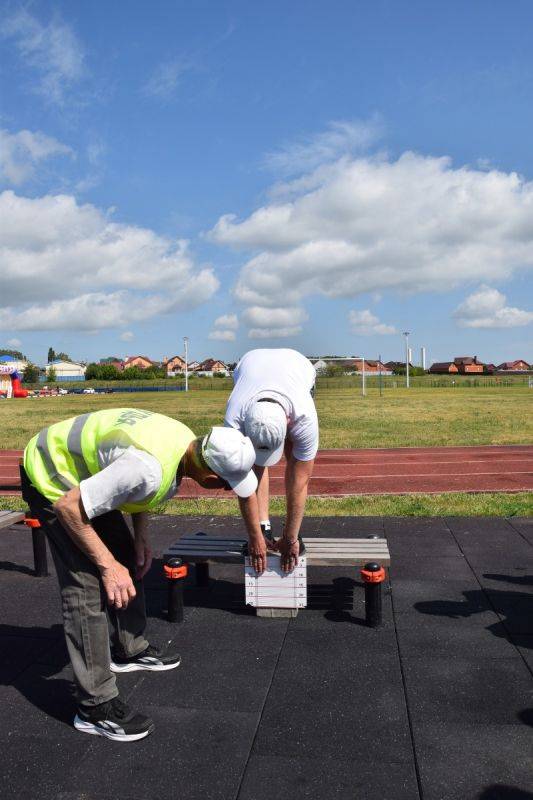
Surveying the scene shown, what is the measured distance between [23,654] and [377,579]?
89.2 inches

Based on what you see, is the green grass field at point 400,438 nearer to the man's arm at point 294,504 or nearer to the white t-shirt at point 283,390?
the man's arm at point 294,504

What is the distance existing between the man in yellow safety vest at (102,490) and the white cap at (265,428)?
384mm

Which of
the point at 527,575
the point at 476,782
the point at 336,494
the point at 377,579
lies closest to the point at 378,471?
the point at 336,494

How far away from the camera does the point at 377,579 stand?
14.4 feet

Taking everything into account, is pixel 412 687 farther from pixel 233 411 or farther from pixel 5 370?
pixel 5 370

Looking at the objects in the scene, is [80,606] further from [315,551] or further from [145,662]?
[315,551]

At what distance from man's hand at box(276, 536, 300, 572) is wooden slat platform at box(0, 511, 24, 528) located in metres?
2.67

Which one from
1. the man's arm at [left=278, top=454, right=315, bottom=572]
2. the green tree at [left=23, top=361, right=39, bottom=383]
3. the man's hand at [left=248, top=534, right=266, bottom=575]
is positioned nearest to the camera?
the man's hand at [left=248, top=534, right=266, bottom=575]

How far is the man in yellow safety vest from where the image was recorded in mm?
2812

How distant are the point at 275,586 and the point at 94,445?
2153 mm

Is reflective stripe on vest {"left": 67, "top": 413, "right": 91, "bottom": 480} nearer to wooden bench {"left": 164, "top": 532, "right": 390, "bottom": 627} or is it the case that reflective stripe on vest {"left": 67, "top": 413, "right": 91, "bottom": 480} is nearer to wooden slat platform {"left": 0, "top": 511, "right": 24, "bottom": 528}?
wooden bench {"left": 164, "top": 532, "right": 390, "bottom": 627}

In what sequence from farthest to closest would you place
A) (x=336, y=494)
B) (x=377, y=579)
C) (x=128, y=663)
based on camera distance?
(x=336, y=494)
(x=377, y=579)
(x=128, y=663)

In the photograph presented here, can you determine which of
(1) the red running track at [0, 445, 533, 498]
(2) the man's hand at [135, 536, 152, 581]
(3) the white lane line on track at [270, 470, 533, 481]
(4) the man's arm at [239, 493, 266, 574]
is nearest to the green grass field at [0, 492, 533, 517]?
(1) the red running track at [0, 445, 533, 498]

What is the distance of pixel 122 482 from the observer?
9.05 ft
